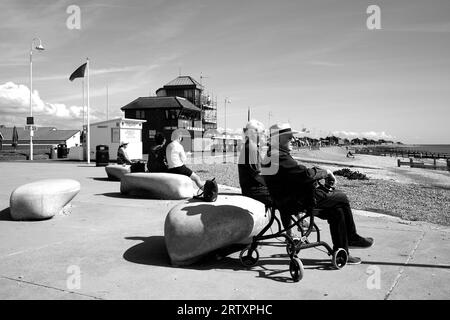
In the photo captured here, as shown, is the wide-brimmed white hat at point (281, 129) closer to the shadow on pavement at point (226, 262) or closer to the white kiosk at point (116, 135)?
the shadow on pavement at point (226, 262)

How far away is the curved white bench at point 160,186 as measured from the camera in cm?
989

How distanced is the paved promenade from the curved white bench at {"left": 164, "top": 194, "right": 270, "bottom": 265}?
21 cm

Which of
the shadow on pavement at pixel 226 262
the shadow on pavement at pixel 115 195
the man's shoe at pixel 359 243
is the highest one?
the man's shoe at pixel 359 243

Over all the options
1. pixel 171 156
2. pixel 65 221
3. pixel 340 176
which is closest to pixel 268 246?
pixel 65 221

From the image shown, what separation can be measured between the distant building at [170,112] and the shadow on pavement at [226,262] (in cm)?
5197

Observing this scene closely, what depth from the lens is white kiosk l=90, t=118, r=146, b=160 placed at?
28.2m

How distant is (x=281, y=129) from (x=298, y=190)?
80 centimetres

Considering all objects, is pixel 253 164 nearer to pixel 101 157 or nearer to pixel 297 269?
pixel 297 269

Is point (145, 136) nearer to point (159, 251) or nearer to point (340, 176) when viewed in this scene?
point (340, 176)

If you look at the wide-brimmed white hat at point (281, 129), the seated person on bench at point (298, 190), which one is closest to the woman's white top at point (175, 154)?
the wide-brimmed white hat at point (281, 129)

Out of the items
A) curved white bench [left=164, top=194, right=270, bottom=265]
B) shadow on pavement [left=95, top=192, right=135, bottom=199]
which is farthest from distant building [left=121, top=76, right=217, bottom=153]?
curved white bench [left=164, top=194, right=270, bottom=265]

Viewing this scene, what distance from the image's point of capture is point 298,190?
4586 mm

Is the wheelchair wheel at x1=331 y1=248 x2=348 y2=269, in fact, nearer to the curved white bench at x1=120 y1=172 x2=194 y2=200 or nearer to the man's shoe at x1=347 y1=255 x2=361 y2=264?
the man's shoe at x1=347 y1=255 x2=361 y2=264
